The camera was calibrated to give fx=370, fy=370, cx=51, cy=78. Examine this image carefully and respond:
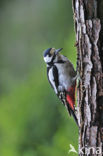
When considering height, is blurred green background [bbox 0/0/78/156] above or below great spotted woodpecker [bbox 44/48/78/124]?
below

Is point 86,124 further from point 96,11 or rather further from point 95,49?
point 96,11

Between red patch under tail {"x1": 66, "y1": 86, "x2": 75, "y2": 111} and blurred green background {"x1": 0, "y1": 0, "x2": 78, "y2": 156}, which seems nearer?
red patch under tail {"x1": 66, "y1": 86, "x2": 75, "y2": 111}

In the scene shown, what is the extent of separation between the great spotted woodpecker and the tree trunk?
0.81 metres

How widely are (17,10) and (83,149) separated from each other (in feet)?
19.2

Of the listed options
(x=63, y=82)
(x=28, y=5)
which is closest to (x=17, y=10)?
(x=28, y=5)

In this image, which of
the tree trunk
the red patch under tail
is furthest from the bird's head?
the tree trunk

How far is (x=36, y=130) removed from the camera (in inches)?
154

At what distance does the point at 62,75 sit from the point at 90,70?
0.94 metres

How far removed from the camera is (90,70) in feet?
6.68

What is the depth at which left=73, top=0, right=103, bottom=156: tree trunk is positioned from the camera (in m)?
1.99

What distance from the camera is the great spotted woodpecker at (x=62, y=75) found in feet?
9.54

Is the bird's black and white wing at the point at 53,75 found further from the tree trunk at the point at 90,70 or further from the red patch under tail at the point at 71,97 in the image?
the tree trunk at the point at 90,70

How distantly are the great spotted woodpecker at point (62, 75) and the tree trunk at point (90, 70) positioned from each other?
807mm

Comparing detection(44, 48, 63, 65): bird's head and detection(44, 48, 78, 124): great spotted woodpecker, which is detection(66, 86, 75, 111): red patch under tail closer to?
detection(44, 48, 78, 124): great spotted woodpecker
